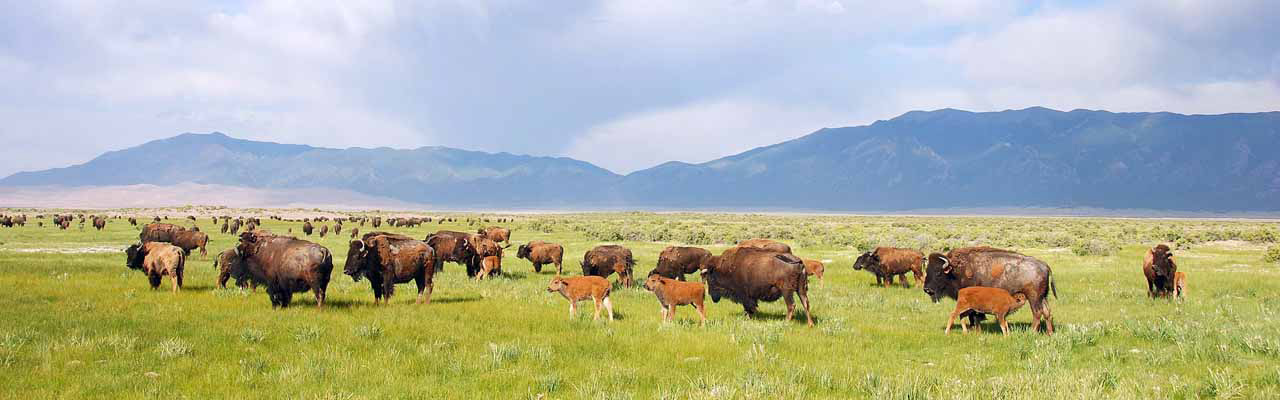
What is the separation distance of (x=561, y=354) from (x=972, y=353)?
6.63 m

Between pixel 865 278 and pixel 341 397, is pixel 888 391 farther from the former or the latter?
pixel 865 278

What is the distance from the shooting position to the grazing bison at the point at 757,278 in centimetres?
1368

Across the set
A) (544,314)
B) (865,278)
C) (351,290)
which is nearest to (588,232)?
(865,278)

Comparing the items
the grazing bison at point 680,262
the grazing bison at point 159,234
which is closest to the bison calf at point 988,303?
the grazing bison at point 680,262

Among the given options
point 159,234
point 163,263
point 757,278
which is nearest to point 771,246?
point 757,278

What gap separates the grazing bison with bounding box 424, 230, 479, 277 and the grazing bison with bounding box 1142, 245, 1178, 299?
20.6 meters

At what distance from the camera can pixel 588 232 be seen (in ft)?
199

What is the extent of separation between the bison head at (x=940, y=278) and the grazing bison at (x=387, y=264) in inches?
464

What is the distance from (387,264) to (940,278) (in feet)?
42.8

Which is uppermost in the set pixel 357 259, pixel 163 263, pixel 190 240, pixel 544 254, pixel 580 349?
pixel 357 259

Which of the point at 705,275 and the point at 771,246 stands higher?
the point at 771,246

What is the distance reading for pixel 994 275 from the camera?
1388cm

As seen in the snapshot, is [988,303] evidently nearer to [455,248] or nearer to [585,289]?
[585,289]

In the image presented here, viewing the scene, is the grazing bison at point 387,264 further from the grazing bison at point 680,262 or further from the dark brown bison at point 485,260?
the grazing bison at point 680,262
